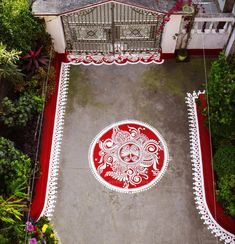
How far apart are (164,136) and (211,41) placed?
3248 mm

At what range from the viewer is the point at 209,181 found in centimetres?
855

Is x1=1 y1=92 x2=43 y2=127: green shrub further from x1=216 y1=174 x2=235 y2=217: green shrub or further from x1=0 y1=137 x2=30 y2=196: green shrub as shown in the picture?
x1=216 y1=174 x2=235 y2=217: green shrub

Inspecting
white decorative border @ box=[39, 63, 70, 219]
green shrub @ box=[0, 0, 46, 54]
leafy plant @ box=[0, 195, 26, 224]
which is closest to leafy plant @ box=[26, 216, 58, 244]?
leafy plant @ box=[0, 195, 26, 224]

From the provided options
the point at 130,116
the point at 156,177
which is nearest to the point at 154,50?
the point at 130,116

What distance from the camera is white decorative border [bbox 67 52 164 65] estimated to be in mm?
10516

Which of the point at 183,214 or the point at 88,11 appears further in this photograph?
the point at 88,11

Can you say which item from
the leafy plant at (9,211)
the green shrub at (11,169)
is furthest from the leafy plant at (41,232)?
the green shrub at (11,169)

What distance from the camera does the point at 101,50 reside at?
1046 cm

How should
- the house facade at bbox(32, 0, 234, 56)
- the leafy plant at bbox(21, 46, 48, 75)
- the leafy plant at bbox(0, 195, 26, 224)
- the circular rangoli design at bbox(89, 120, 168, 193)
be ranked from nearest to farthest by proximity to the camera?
the leafy plant at bbox(0, 195, 26, 224)
the circular rangoli design at bbox(89, 120, 168, 193)
the house facade at bbox(32, 0, 234, 56)
the leafy plant at bbox(21, 46, 48, 75)

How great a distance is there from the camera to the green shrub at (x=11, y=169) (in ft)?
24.7

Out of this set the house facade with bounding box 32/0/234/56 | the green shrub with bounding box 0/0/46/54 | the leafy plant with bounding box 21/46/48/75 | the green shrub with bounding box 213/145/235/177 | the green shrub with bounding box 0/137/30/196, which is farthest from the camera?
the leafy plant with bounding box 21/46/48/75

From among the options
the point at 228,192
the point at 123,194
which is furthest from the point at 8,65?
the point at 228,192

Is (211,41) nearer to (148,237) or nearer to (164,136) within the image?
(164,136)

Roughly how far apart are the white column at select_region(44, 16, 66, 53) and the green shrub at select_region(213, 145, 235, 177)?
16.9 feet
